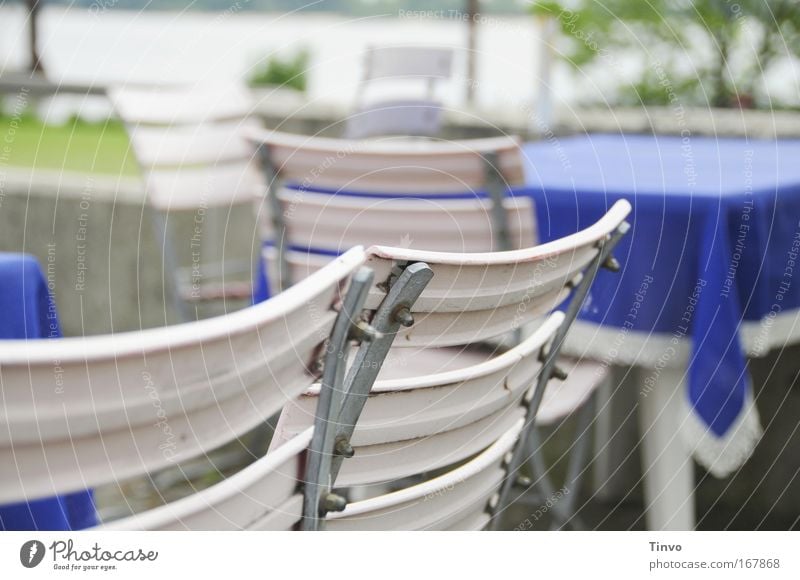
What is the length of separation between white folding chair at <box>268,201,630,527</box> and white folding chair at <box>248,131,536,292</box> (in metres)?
0.53

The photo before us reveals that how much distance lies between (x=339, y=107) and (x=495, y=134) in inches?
23.0

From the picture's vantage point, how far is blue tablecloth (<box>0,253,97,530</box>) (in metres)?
1.00

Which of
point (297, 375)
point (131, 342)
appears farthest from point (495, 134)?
point (131, 342)

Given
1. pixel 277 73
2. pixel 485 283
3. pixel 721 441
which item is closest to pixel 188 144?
pixel 721 441

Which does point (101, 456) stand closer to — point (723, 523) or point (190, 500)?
point (190, 500)

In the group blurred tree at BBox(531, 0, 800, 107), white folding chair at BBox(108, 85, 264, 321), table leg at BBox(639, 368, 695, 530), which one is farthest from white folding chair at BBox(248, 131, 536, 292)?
blurred tree at BBox(531, 0, 800, 107)

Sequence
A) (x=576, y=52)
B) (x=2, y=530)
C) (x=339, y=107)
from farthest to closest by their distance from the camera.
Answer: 1. (x=576, y=52)
2. (x=339, y=107)
3. (x=2, y=530)

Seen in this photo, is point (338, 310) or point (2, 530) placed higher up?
point (338, 310)

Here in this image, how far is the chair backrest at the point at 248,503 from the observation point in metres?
0.69

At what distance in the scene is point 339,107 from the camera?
3260mm

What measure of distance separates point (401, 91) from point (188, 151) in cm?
56

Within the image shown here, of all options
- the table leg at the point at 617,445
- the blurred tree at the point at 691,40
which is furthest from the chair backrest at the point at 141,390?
the blurred tree at the point at 691,40

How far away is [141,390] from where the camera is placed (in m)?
0.61

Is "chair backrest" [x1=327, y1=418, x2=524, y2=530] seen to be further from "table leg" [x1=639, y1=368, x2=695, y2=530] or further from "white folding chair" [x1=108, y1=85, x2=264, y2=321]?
"white folding chair" [x1=108, y1=85, x2=264, y2=321]
